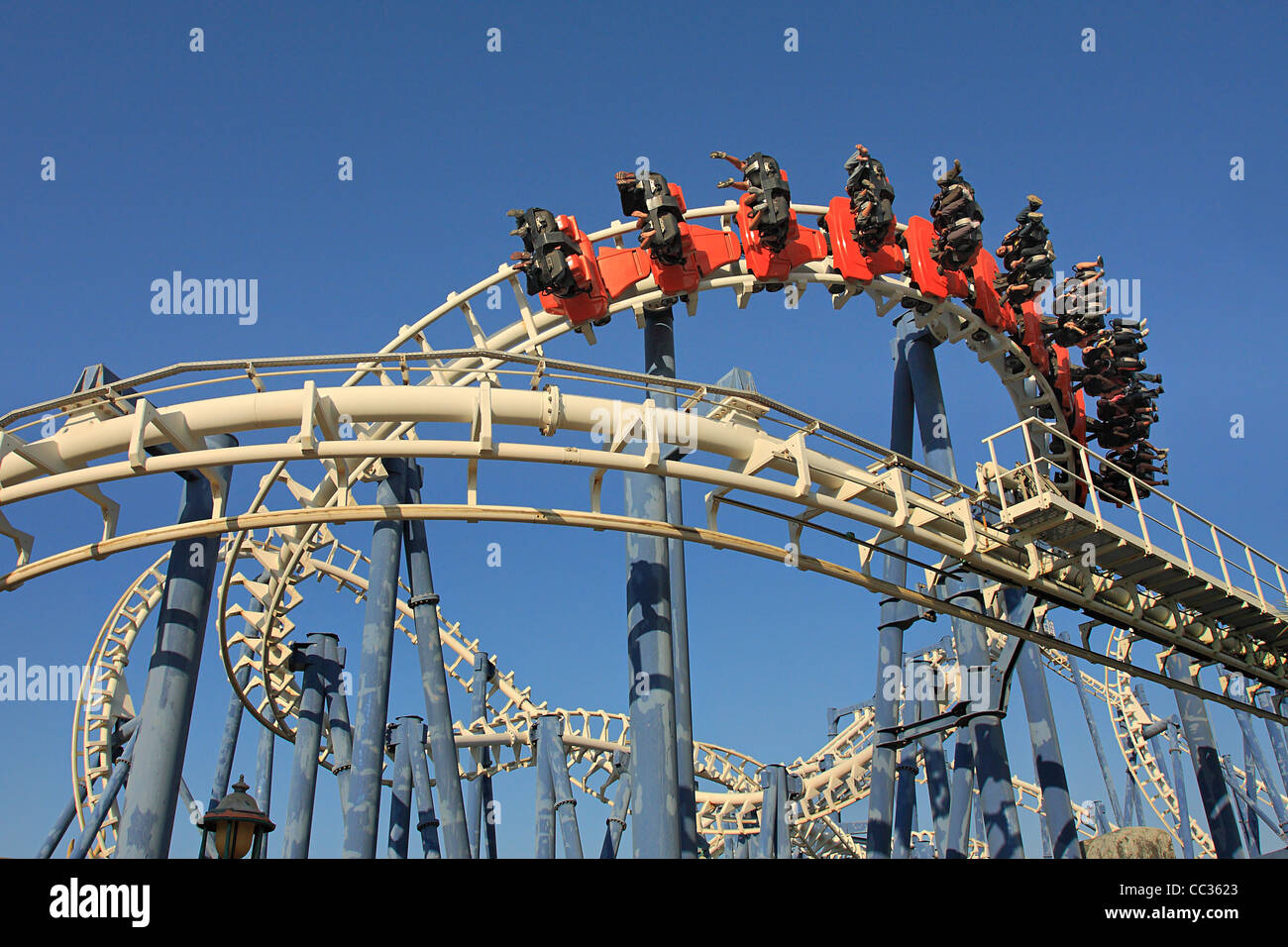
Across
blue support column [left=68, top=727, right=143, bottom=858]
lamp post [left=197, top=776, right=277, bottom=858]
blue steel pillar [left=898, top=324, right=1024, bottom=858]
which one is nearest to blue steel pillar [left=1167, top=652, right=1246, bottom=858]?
blue steel pillar [left=898, top=324, right=1024, bottom=858]

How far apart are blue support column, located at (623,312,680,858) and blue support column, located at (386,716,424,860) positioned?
22.4 ft

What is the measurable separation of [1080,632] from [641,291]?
230 inches

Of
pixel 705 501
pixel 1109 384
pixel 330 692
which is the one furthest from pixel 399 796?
pixel 1109 384

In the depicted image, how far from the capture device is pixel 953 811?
44.1ft

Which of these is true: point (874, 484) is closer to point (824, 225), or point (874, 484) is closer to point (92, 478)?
point (824, 225)

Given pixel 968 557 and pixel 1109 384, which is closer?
pixel 968 557

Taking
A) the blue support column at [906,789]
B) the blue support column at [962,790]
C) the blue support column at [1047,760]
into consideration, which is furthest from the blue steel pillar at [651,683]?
the blue support column at [962,790]

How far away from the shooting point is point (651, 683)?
8578 millimetres

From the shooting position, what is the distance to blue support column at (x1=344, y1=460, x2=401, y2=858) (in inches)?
437

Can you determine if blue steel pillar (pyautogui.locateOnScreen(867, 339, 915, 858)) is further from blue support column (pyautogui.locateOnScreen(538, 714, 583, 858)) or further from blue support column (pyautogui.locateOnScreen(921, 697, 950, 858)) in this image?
blue support column (pyautogui.locateOnScreen(538, 714, 583, 858))

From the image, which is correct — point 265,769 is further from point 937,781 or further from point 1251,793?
Answer: point 1251,793

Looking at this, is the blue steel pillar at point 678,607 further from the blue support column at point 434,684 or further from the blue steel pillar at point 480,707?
the blue steel pillar at point 480,707
